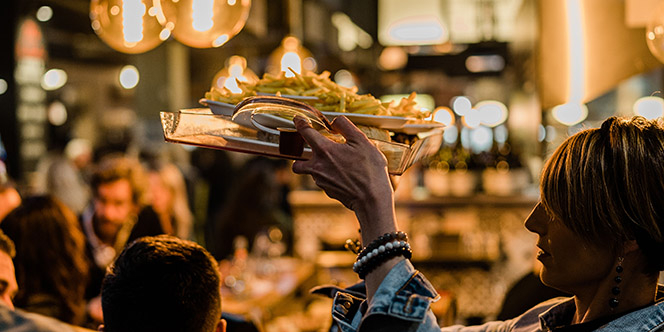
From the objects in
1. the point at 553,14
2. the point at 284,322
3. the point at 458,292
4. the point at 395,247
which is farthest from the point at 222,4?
the point at 458,292

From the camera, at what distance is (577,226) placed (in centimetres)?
143

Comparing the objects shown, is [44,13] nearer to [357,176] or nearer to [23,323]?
[357,176]

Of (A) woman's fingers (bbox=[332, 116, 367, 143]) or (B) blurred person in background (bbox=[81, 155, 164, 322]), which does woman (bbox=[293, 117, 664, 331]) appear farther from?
(B) blurred person in background (bbox=[81, 155, 164, 322])

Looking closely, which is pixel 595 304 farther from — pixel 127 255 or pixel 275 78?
pixel 127 255

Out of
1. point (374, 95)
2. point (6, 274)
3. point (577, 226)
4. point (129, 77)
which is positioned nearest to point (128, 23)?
point (6, 274)

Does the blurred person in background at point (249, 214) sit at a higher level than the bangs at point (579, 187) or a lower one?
lower

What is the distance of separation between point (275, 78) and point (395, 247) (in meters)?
0.60

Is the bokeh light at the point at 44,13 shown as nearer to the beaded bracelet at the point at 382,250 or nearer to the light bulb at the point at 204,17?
the light bulb at the point at 204,17

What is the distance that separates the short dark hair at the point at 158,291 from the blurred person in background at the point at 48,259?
5.52 feet

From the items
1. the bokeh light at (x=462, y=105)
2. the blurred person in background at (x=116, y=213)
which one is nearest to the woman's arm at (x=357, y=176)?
the blurred person in background at (x=116, y=213)

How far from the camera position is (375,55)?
7375 mm

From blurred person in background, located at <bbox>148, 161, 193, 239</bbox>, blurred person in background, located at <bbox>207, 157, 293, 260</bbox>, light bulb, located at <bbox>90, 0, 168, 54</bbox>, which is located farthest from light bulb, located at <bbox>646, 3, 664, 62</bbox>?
blurred person in background, located at <bbox>207, 157, 293, 260</bbox>

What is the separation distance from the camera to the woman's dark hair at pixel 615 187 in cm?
137

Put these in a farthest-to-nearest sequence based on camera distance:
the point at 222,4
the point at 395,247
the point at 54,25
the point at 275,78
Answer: the point at 54,25 < the point at 222,4 < the point at 275,78 < the point at 395,247
